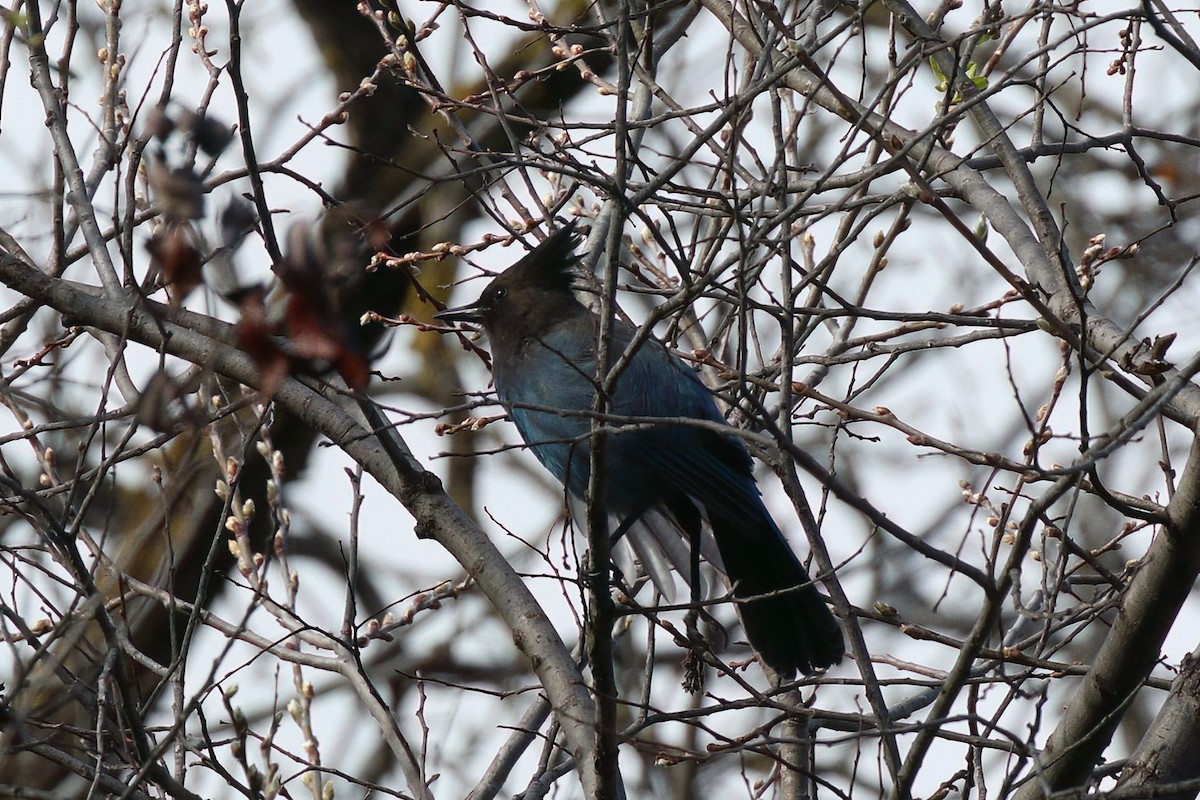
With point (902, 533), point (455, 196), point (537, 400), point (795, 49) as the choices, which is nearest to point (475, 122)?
point (455, 196)

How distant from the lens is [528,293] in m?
5.60

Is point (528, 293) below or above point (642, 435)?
above

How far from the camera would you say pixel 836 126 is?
28.3 feet

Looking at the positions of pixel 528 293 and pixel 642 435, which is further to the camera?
pixel 528 293

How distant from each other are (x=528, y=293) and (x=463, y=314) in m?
0.27

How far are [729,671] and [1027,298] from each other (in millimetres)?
1210

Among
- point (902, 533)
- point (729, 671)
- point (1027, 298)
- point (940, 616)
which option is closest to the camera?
point (902, 533)

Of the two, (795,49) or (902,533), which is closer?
(902,533)

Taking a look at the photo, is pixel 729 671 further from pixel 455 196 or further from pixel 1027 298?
pixel 455 196

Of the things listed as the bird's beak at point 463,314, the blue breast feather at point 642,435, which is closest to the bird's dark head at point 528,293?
the bird's beak at point 463,314

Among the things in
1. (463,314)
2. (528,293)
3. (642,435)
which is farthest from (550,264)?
(642,435)

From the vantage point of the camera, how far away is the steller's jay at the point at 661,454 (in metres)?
4.96

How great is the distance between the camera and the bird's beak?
18.3 feet

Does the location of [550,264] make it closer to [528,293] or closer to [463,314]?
[528,293]
